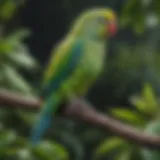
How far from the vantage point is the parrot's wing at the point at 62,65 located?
1.19 meters

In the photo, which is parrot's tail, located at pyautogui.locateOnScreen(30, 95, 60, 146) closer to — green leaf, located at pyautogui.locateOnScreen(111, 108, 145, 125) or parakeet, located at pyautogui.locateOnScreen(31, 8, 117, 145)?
parakeet, located at pyautogui.locateOnScreen(31, 8, 117, 145)

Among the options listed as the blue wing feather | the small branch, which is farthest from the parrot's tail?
the small branch

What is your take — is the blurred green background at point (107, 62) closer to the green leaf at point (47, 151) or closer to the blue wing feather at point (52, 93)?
the blue wing feather at point (52, 93)

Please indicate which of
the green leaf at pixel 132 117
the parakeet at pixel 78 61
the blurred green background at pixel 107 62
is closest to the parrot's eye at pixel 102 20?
the parakeet at pixel 78 61

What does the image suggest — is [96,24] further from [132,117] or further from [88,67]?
[132,117]

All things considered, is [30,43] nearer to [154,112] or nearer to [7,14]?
[7,14]

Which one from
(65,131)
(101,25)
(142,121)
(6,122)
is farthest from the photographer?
(65,131)

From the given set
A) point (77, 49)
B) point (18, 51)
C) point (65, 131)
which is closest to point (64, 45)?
point (77, 49)

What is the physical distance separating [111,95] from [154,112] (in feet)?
2.33

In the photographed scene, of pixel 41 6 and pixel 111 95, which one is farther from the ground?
pixel 41 6

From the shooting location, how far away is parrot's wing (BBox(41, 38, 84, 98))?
46.7 inches

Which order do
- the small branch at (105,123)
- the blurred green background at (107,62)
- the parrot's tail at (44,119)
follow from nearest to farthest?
1. the small branch at (105,123)
2. the parrot's tail at (44,119)
3. the blurred green background at (107,62)

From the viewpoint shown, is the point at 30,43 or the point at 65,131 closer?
the point at 65,131

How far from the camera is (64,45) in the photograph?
122 cm
